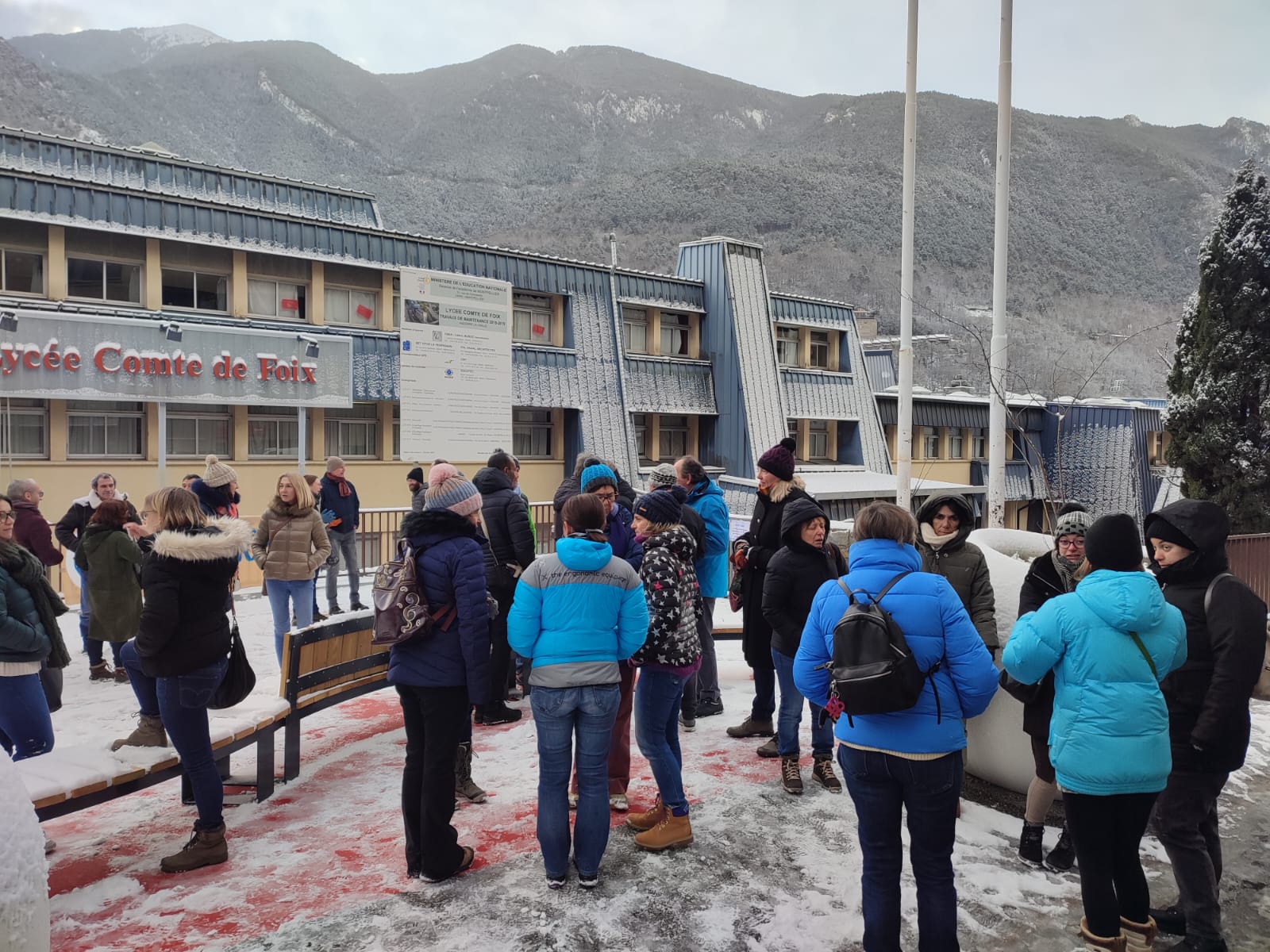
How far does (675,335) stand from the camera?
1036 inches

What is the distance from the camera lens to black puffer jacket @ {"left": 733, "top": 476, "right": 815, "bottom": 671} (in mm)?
6297

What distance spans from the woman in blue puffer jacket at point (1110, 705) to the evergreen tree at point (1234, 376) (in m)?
15.3

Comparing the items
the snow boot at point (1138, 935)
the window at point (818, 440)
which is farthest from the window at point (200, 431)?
the snow boot at point (1138, 935)

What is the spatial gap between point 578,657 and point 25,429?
55.1 ft

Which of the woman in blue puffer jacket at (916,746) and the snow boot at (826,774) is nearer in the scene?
the woman in blue puffer jacket at (916,746)

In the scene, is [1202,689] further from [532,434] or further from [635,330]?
[635,330]

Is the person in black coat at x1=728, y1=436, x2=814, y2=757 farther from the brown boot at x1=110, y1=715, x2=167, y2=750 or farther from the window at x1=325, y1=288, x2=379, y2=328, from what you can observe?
the window at x1=325, y1=288, x2=379, y2=328

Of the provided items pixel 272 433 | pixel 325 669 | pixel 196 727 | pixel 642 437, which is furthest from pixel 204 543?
pixel 642 437

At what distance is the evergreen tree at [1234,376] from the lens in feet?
54.2

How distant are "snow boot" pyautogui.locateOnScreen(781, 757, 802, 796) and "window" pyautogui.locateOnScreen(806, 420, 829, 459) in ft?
77.1

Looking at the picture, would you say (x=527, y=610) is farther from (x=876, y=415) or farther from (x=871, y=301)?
(x=871, y=301)

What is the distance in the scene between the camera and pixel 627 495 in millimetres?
7832

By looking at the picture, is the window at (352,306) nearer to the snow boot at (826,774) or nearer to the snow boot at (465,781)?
the snow boot at (465,781)

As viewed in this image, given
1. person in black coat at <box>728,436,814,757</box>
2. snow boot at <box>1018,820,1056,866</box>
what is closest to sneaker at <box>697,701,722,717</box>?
person in black coat at <box>728,436,814,757</box>
